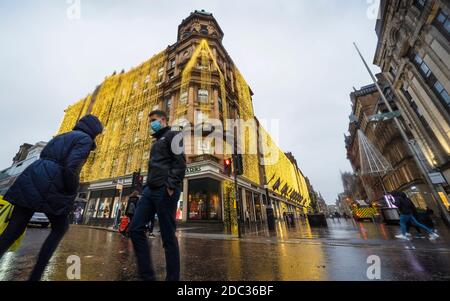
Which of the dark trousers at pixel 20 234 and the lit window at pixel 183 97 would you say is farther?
the lit window at pixel 183 97

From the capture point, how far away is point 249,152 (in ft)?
75.5

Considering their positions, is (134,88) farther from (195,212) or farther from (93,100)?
(195,212)

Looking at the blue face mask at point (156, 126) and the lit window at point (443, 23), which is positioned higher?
the lit window at point (443, 23)

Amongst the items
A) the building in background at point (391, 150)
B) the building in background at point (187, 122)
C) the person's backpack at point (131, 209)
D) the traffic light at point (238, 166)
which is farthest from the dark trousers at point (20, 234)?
the building in background at point (391, 150)

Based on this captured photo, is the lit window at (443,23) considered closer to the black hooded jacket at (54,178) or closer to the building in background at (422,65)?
the building in background at (422,65)

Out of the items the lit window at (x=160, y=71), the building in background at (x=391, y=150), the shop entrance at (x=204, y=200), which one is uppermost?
the lit window at (x=160, y=71)

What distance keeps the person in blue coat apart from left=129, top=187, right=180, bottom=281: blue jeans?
0.78 m

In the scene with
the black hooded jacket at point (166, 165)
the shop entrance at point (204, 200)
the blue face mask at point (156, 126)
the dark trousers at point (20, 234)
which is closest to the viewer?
the dark trousers at point (20, 234)

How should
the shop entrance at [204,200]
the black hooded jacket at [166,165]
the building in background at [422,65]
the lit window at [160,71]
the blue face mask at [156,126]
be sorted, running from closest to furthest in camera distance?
1. the black hooded jacket at [166,165]
2. the blue face mask at [156,126]
3. the building in background at [422,65]
4. the shop entrance at [204,200]
5. the lit window at [160,71]

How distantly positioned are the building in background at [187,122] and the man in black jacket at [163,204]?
13.5m

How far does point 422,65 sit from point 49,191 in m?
28.3

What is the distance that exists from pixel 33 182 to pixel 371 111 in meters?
51.7

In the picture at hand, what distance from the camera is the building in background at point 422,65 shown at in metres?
14.8

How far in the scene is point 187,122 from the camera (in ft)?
59.1
